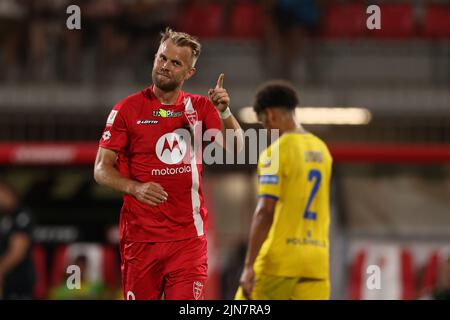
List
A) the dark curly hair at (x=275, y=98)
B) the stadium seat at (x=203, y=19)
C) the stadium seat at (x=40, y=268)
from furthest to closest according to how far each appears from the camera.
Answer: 1. the stadium seat at (x=203, y=19)
2. the stadium seat at (x=40, y=268)
3. the dark curly hair at (x=275, y=98)

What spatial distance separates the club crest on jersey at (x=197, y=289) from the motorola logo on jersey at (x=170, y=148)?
654mm

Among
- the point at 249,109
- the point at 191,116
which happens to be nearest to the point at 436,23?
the point at 249,109

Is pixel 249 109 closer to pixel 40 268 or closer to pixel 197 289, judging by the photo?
pixel 40 268

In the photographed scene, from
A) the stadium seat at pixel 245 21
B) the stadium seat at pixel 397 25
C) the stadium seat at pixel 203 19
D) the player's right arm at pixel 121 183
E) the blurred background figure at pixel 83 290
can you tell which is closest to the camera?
the player's right arm at pixel 121 183

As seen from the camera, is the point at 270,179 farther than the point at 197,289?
Yes

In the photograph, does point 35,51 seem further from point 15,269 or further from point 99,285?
point 15,269

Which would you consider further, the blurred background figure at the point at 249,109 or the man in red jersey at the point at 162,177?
the blurred background figure at the point at 249,109

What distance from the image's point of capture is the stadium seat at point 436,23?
51.8ft

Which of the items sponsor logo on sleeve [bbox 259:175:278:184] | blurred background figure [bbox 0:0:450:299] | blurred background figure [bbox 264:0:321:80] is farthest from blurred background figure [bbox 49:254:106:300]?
sponsor logo on sleeve [bbox 259:175:278:184]

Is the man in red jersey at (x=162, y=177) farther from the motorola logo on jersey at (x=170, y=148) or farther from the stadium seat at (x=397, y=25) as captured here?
the stadium seat at (x=397, y=25)

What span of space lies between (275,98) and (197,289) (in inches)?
62.8

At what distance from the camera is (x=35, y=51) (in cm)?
1534

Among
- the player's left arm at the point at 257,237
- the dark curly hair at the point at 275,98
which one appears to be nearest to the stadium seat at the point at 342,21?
the dark curly hair at the point at 275,98

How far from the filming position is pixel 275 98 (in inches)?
265
